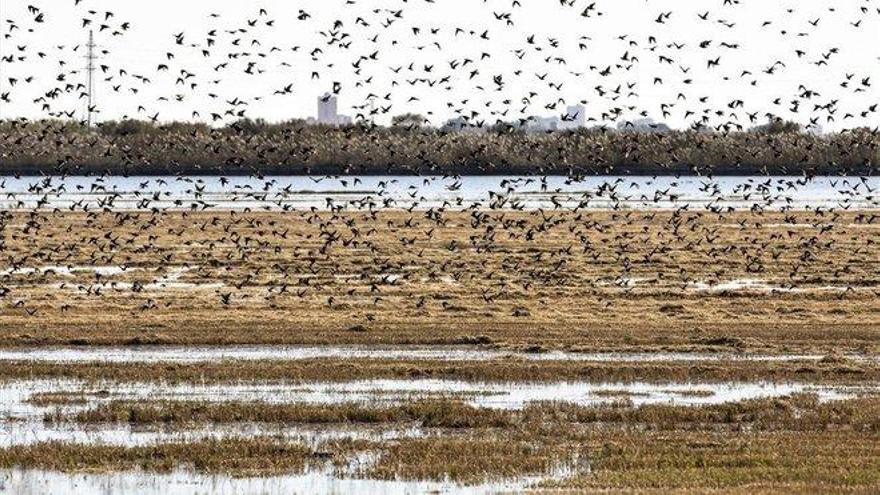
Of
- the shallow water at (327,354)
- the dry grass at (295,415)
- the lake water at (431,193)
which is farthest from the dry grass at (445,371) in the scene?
the lake water at (431,193)

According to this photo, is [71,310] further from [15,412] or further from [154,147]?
[154,147]

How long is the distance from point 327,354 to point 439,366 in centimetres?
254

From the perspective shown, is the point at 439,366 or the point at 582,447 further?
the point at 439,366

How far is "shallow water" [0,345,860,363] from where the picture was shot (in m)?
28.6

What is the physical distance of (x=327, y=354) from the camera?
2920cm

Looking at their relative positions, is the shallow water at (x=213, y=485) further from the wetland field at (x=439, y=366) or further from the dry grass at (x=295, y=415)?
the dry grass at (x=295, y=415)

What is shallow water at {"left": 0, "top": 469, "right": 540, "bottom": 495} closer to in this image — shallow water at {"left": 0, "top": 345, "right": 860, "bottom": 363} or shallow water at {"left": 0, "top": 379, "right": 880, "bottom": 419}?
shallow water at {"left": 0, "top": 379, "right": 880, "bottom": 419}

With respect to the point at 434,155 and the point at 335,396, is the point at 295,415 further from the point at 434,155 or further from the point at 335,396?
the point at 434,155

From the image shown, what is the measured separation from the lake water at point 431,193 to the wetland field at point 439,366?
746 inches

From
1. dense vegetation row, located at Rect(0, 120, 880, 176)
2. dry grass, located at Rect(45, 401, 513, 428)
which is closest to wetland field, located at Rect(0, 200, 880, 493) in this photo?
dry grass, located at Rect(45, 401, 513, 428)

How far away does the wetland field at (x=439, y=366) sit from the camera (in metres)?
19.4

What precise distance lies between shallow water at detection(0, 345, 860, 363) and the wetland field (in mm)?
96

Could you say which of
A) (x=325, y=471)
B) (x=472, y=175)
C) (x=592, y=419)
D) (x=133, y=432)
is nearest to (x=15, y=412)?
(x=133, y=432)

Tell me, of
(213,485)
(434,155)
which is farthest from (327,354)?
(434,155)
